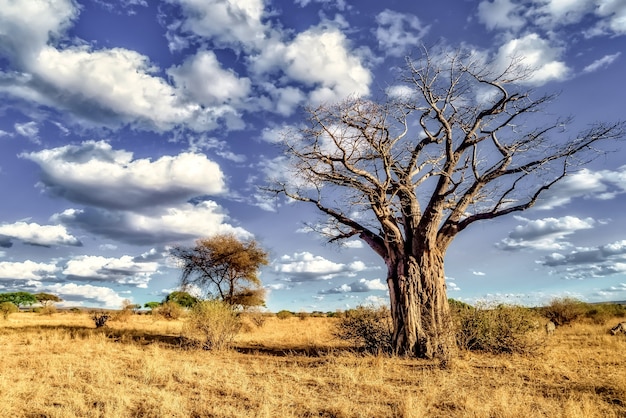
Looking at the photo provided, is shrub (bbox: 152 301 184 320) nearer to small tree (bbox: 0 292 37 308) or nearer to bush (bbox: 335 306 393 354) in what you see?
bush (bbox: 335 306 393 354)

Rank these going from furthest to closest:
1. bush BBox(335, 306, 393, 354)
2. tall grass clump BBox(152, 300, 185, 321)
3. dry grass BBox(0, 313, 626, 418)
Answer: tall grass clump BBox(152, 300, 185, 321) → bush BBox(335, 306, 393, 354) → dry grass BBox(0, 313, 626, 418)

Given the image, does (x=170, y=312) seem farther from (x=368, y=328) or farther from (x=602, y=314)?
(x=602, y=314)

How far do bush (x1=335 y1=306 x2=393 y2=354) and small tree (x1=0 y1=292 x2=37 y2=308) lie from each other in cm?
6169

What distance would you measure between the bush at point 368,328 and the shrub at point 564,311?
14.6 m

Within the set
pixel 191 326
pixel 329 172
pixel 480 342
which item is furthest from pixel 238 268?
pixel 480 342

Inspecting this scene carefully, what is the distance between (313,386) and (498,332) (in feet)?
21.1

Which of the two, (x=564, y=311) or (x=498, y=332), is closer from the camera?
(x=498, y=332)

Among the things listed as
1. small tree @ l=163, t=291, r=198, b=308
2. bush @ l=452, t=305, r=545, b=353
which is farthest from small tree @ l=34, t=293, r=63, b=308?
bush @ l=452, t=305, r=545, b=353

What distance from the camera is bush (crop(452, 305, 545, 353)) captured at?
11484 millimetres

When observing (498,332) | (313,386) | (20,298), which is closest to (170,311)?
(498,332)

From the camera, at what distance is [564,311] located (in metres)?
23.0

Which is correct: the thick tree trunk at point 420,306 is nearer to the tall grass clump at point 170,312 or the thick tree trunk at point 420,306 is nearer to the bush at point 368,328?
the bush at point 368,328

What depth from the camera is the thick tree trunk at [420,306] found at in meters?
10.7

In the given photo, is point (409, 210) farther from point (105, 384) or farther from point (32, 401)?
point (32, 401)
